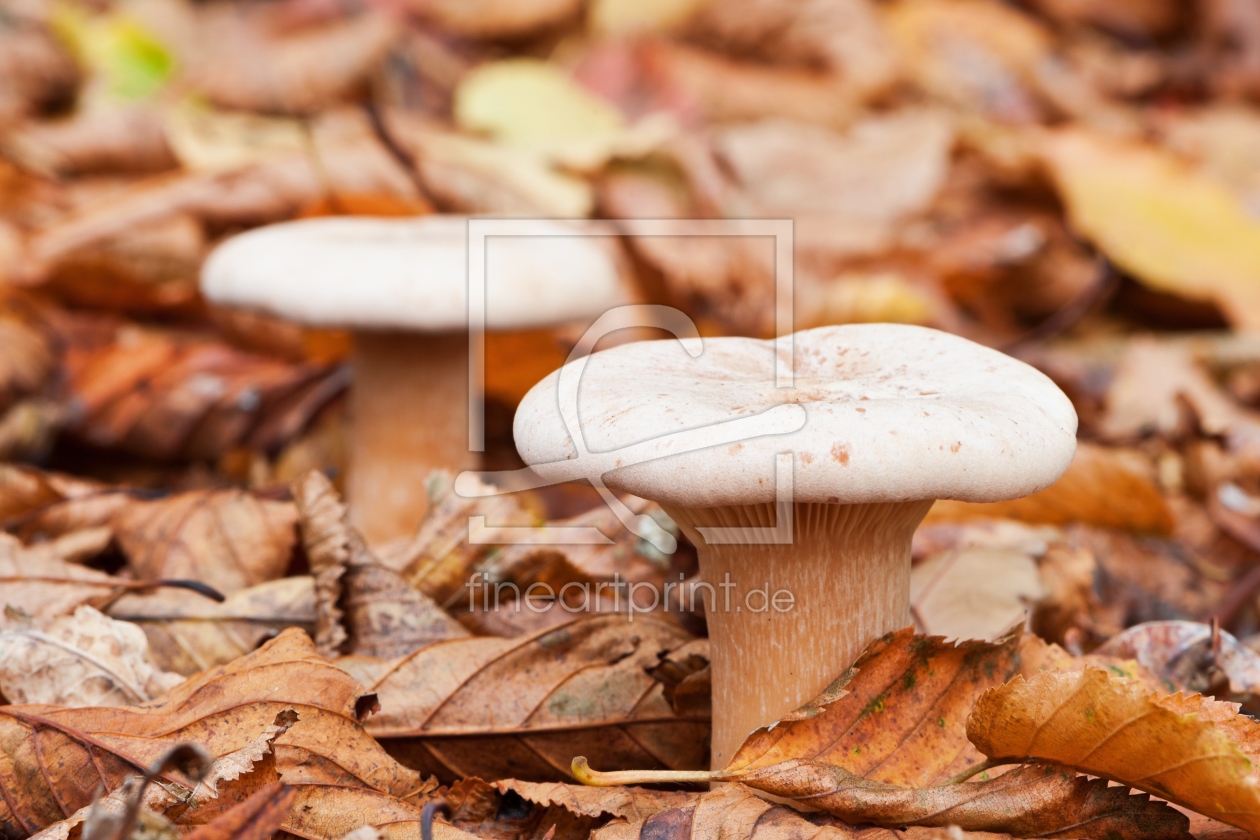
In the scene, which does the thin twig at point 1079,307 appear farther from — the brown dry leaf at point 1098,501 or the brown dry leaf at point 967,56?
the brown dry leaf at point 967,56

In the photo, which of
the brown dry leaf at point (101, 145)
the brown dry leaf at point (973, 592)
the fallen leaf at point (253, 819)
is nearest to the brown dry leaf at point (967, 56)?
the brown dry leaf at point (101, 145)

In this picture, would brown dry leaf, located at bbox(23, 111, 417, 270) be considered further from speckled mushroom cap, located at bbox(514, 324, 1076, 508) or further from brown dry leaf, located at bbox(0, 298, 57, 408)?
speckled mushroom cap, located at bbox(514, 324, 1076, 508)

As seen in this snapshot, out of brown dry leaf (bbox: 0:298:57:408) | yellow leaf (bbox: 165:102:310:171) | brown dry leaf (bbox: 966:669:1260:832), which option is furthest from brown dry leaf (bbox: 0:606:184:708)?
yellow leaf (bbox: 165:102:310:171)

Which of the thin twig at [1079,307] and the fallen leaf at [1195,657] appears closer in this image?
the fallen leaf at [1195,657]

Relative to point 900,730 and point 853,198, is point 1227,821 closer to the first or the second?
point 900,730

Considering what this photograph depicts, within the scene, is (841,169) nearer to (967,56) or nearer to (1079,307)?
(1079,307)

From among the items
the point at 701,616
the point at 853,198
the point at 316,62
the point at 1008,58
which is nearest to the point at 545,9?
the point at 316,62
